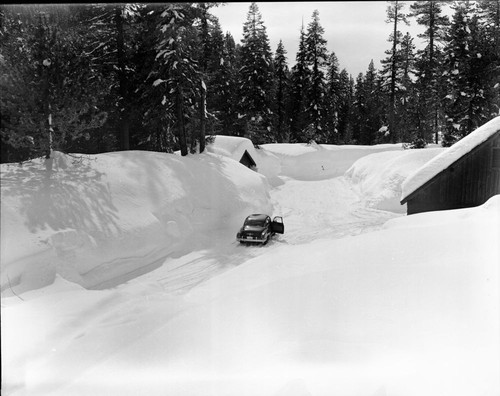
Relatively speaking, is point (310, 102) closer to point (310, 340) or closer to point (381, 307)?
point (381, 307)

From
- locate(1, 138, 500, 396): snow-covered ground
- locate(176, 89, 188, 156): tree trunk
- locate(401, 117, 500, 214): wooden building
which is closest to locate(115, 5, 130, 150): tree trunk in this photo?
locate(1, 138, 500, 396): snow-covered ground

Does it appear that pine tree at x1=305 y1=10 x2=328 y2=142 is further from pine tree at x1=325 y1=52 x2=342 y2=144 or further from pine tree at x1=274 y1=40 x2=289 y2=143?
pine tree at x1=274 y1=40 x2=289 y2=143

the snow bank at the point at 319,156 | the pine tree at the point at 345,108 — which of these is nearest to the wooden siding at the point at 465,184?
the snow bank at the point at 319,156

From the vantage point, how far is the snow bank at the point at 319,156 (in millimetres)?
4241

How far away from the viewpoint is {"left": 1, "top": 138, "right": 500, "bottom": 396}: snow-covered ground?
2074 millimetres

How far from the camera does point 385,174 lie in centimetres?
418

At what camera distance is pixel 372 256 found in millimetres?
2988

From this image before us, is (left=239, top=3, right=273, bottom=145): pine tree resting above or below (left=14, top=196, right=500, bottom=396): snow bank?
above

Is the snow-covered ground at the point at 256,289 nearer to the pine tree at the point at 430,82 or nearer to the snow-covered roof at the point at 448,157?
the snow-covered roof at the point at 448,157

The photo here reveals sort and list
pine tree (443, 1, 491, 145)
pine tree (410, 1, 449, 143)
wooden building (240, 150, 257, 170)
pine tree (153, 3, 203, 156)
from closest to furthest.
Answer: pine tree (443, 1, 491, 145), pine tree (410, 1, 449, 143), pine tree (153, 3, 203, 156), wooden building (240, 150, 257, 170)

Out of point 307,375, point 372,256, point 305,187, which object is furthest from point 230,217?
point 307,375

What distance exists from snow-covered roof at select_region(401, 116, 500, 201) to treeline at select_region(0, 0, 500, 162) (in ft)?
0.66

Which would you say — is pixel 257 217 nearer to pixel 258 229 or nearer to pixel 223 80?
pixel 258 229

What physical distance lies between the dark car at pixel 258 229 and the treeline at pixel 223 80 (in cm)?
140
